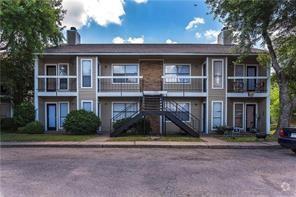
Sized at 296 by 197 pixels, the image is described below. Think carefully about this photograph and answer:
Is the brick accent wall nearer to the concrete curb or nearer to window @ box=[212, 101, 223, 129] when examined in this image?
window @ box=[212, 101, 223, 129]

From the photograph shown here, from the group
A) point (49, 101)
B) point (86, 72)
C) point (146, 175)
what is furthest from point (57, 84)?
point (146, 175)

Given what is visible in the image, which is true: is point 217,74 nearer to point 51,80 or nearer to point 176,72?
point 176,72

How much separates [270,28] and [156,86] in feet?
30.8

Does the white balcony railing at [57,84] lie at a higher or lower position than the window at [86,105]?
higher

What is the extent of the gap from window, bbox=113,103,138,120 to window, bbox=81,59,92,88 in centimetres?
267

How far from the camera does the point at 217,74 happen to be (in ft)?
89.0

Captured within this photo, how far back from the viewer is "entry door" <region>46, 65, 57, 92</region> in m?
28.6

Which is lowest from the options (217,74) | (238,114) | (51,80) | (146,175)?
(146,175)

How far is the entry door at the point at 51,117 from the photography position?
94.6ft

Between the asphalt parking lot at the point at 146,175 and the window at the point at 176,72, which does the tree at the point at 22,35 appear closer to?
the asphalt parking lot at the point at 146,175

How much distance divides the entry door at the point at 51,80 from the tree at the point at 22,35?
4.60 ft

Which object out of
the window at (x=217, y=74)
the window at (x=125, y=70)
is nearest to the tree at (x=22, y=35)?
the window at (x=125, y=70)

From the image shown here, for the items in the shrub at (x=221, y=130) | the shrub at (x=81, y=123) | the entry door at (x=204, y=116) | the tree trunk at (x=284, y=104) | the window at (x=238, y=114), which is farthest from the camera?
the window at (x=238, y=114)

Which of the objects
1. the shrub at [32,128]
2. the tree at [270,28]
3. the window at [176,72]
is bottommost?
the shrub at [32,128]
